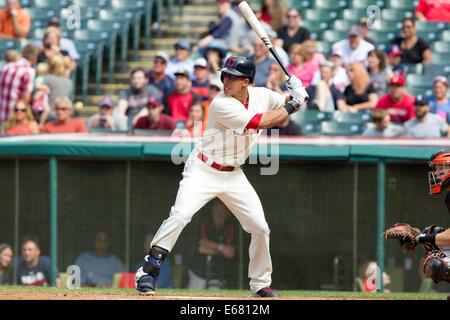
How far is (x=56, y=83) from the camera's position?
11.1m

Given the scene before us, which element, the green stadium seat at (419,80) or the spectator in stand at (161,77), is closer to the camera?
the spectator in stand at (161,77)

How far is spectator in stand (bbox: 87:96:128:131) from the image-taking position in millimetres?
10406

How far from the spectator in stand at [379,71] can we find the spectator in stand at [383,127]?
4.55 feet

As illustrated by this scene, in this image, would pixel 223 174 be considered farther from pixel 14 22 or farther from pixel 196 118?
pixel 14 22

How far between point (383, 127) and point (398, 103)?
2.53 ft

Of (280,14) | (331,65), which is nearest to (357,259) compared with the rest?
(331,65)

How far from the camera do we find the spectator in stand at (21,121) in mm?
9984

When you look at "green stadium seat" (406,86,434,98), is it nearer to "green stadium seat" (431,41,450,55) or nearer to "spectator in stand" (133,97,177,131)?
"green stadium seat" (431,41,450,55)

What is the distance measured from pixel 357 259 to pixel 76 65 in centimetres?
545

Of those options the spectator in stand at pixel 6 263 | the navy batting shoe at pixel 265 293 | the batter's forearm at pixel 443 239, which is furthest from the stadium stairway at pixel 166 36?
the batter's forearm at pixel 443 239

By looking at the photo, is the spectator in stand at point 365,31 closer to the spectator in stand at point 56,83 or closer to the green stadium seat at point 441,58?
the green stadium seat at point 441,58

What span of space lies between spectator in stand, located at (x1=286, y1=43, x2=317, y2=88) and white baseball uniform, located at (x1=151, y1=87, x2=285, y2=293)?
4.19m

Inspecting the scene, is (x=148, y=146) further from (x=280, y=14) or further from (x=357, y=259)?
(x=280, y=14)

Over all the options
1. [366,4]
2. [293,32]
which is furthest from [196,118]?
[366,4]
